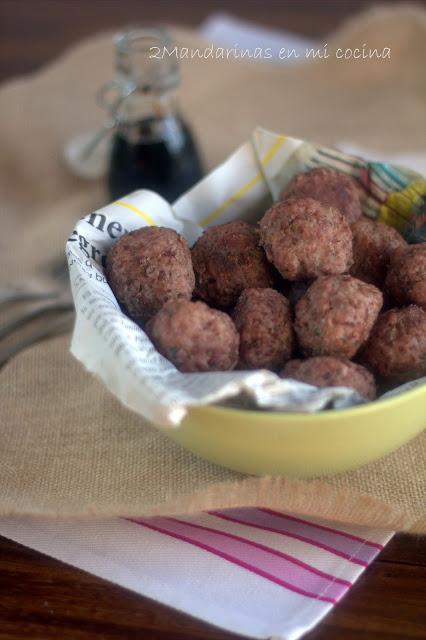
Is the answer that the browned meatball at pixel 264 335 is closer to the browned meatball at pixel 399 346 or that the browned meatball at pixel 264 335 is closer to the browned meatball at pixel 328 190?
the browned meatball at pixel 399 346

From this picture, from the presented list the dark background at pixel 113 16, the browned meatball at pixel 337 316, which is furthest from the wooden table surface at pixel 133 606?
the dark background at pixel 113 16

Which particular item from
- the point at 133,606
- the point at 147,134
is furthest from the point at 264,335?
the point at 147,134

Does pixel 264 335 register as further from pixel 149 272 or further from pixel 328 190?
pixel 328 190

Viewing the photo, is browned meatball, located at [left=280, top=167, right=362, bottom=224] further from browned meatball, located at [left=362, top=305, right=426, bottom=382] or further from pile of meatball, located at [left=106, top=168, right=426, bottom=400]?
browned meatball, located at [left=362, top=305, right=426, bottom=382]

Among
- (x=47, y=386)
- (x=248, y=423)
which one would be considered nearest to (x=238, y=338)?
(x=248, y=423)

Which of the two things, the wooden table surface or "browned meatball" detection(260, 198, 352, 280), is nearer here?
the wooden table surface

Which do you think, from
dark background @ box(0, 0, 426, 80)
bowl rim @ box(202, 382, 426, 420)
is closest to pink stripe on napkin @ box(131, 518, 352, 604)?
bowl rim @ box(202, 382, 426, 420)

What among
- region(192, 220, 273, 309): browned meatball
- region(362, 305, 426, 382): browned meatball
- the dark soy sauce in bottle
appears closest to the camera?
region(362, 305, 426, 382): browned meatball
